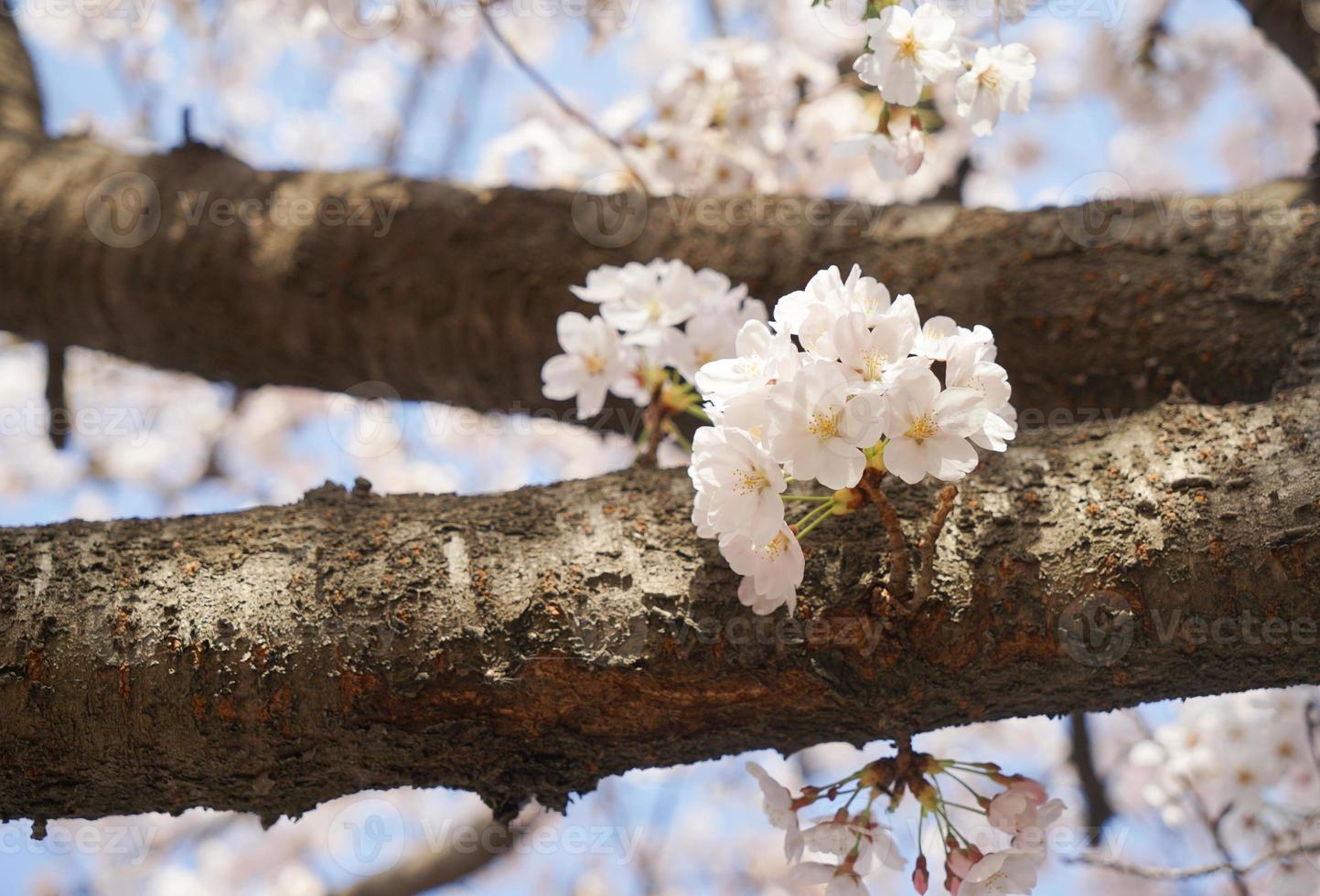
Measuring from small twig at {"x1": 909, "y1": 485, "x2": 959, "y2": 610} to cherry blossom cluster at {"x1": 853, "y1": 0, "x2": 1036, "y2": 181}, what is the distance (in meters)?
0.51

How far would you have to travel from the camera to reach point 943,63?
1.19 m

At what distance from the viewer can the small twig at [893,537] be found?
0.99 m

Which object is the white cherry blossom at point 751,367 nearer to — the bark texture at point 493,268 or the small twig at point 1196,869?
the bark texture at point 493,268

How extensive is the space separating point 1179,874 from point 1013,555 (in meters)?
1.23

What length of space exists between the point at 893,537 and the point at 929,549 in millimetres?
41

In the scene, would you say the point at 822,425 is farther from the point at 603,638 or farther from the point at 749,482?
the point at 603,638

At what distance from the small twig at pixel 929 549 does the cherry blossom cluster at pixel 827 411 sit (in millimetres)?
78

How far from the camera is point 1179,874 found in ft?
6.12

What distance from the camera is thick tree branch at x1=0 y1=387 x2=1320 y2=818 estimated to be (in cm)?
102

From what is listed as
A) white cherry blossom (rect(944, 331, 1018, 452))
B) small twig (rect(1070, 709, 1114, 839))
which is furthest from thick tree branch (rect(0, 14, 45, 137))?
small twig (rect(1070, 709, 1114, 839))

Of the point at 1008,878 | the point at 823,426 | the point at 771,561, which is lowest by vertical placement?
the point at 1008,878

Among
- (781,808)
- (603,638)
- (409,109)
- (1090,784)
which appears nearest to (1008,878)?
(781,808)

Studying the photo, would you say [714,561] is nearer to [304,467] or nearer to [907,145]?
[907,145]

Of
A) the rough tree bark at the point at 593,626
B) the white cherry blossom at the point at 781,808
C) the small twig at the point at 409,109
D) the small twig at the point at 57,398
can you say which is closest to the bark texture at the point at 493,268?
the small twig at the point at 57,398
